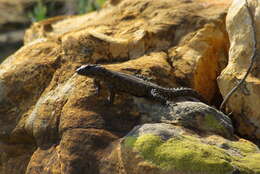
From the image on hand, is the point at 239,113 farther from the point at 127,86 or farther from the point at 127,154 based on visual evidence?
the point at 127,154

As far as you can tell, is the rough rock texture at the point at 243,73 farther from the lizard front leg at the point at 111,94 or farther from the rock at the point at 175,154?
the lizard front leg at the point at 111,94

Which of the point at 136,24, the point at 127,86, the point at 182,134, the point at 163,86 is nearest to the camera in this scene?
the point at 182,134

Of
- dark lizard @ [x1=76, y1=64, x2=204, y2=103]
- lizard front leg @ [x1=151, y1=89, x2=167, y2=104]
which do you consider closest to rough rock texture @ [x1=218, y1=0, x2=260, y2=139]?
dark lizard @ [x1=76, y1=64, x2=204, y2=103]

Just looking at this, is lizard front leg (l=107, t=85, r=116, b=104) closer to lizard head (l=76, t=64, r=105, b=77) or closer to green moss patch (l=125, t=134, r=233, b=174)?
lizard head (l=76, t=64, r=105, b=77)

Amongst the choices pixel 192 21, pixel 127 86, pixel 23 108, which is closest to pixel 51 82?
pixel 23 108

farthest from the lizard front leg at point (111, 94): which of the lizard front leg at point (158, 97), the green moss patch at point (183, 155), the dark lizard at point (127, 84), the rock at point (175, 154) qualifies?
the green moss patch at point (183, 155)

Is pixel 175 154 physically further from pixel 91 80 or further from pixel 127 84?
pixel 91 80

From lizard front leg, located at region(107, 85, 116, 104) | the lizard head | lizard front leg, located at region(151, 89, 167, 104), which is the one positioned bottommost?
lizard front leg, located at region(151, 89, 167, 104)
